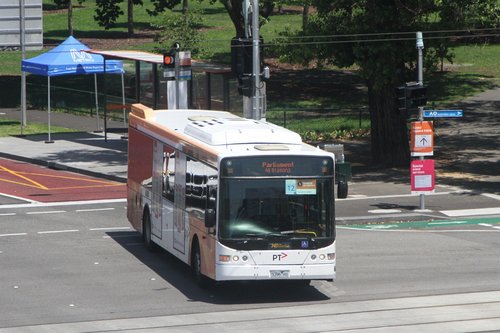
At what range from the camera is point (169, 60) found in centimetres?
3391

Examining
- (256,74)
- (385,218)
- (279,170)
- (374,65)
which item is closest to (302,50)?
(374,65)

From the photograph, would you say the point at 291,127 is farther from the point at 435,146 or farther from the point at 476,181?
the point at 476,181

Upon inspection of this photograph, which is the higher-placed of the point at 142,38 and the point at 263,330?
the point at 142,38

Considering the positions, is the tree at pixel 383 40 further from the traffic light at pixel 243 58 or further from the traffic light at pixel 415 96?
the traffic light at pixel 415 96

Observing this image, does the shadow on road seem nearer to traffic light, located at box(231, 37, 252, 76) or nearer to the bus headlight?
the bus headlight

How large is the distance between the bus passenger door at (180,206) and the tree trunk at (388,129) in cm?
1668

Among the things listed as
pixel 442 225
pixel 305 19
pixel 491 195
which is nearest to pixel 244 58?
pixel 442 225

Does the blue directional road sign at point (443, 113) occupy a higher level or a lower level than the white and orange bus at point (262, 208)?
higher

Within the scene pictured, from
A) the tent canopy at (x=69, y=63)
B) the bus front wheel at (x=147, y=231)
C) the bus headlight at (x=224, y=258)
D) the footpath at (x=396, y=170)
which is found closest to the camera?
the bus headlight at (x=224, y=258)

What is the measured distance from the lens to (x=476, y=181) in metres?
34.7

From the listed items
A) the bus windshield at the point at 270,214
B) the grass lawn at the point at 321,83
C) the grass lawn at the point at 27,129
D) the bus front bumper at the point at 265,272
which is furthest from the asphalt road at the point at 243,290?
the grass lawn at the point at 27,129

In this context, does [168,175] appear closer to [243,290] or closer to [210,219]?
[243,290]

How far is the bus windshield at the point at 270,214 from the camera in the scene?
18.2m

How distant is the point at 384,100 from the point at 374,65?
1.82m
